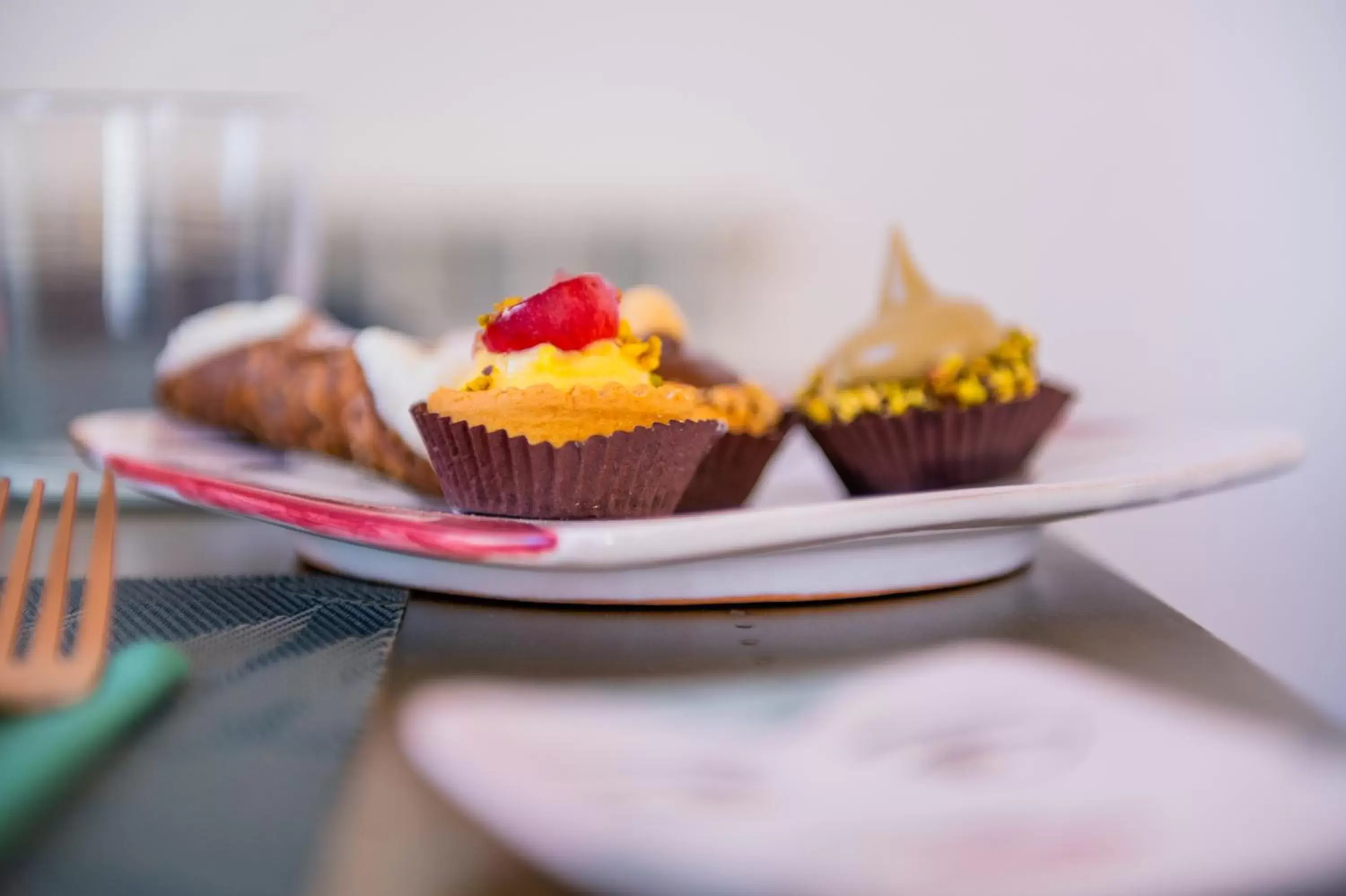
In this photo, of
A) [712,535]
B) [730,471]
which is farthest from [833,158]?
[712,535]

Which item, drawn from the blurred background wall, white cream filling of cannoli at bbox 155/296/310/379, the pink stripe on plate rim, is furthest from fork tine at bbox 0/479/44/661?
the blurred background wall

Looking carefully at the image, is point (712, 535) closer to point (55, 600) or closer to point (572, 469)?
point (572, 469)

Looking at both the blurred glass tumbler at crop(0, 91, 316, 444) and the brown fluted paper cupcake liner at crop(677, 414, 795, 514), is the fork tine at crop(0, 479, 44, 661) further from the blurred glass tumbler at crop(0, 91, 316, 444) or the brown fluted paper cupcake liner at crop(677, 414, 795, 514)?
the blurred glass tumbler at crop(0, 91, 316, 444)

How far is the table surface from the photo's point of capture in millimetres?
375

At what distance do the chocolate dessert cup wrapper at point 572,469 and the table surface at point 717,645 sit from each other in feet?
0.24

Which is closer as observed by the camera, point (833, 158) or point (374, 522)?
point (374, 522)

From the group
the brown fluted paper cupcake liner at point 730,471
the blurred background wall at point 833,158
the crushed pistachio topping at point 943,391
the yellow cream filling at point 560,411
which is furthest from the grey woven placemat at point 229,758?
the blurred background wall at point 833,158

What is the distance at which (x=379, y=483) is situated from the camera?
0.91 meters

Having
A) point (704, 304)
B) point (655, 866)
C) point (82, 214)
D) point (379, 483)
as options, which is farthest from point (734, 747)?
point (704, 304)

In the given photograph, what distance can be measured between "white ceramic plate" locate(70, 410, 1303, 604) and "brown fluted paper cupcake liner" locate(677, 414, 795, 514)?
19cm

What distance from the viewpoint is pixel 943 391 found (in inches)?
35.8

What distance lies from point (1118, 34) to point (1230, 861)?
248 centimetres

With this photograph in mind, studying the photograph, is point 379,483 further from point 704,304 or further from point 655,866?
point 704,304

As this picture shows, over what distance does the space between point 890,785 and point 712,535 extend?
0.22 m
